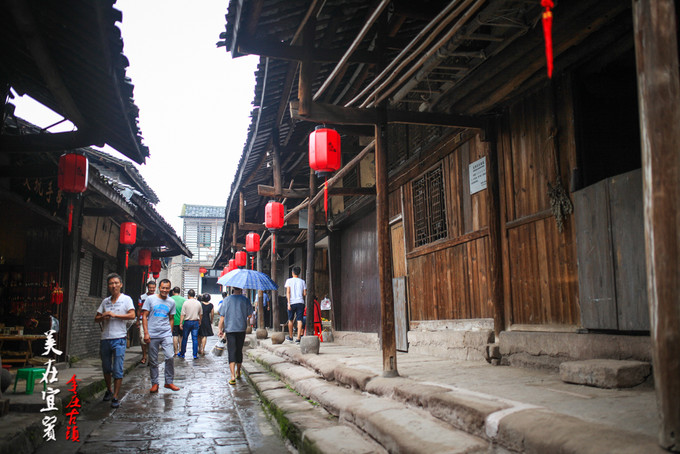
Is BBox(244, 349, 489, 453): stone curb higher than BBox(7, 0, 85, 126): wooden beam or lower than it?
lower

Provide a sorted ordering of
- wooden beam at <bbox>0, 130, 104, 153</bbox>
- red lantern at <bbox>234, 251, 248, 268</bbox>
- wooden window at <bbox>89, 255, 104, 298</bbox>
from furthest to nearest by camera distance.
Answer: red lantern at <bbox>234, 251, 248, 268</bbox> → wooden window at <bbox>89, 255, 104, 298</bbox> → wooden beam at <bbox>0, 130, 104, 153</bbox>

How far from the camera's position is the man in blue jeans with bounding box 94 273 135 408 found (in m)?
8.12

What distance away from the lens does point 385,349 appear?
662cm

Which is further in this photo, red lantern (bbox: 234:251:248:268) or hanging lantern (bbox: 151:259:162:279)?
red lantern (bbox: 234:251:248:268)

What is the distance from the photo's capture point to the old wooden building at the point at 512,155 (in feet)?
9.42

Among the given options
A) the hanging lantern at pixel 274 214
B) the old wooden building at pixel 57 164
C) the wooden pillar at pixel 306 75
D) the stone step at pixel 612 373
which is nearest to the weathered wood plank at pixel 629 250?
the stone step at pixel 612 373

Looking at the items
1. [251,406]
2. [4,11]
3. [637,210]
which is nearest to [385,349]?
[251,406]

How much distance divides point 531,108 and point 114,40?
5.06 metres

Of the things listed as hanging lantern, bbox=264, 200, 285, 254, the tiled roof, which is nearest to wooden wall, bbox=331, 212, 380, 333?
hanging lantern, bbox=264, 200, 285, 254

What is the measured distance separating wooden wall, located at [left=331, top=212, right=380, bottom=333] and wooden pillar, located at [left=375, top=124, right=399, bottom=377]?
18.6 ft

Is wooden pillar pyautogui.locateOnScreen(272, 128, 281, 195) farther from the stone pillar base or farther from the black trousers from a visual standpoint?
the stone pillar base

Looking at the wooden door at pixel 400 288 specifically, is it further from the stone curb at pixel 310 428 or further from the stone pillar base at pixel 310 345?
the stone curb at pixel 310 428

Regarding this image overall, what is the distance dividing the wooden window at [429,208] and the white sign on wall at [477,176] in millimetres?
1055

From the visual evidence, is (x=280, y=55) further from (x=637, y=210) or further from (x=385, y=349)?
(x=637, y=210)
